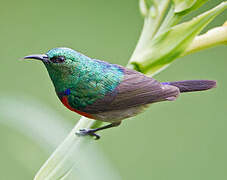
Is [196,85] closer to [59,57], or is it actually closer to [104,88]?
[104,88]

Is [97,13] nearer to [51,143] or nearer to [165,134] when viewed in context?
[165,134]

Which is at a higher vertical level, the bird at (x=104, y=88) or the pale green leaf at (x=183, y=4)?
the pale green leaf at (x=183, y=4)

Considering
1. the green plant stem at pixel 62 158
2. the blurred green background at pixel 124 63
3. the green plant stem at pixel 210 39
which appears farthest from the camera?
the blurred green background at pixel 124 63

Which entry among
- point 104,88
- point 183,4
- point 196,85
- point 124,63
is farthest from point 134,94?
point 124,63

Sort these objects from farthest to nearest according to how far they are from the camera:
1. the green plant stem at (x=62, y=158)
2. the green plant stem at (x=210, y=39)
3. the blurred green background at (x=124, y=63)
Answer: the blurred green background at (x=124, y=63)
the green plant stem at (x=210, y=39)
the green plant stem at (x=62, y=158)

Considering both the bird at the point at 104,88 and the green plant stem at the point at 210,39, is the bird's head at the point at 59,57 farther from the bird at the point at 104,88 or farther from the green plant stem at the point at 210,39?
the green plant stem at the point at 210,39

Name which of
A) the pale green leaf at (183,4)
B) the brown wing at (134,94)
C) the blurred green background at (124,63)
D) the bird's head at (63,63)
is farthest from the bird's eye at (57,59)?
the blurred green background at (124,63)

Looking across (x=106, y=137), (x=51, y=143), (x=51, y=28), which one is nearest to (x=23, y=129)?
(x=51, y=143)

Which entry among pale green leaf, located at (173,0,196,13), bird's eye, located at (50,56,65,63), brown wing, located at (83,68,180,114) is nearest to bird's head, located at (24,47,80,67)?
bird's eye, located at (50,56,65,63)
